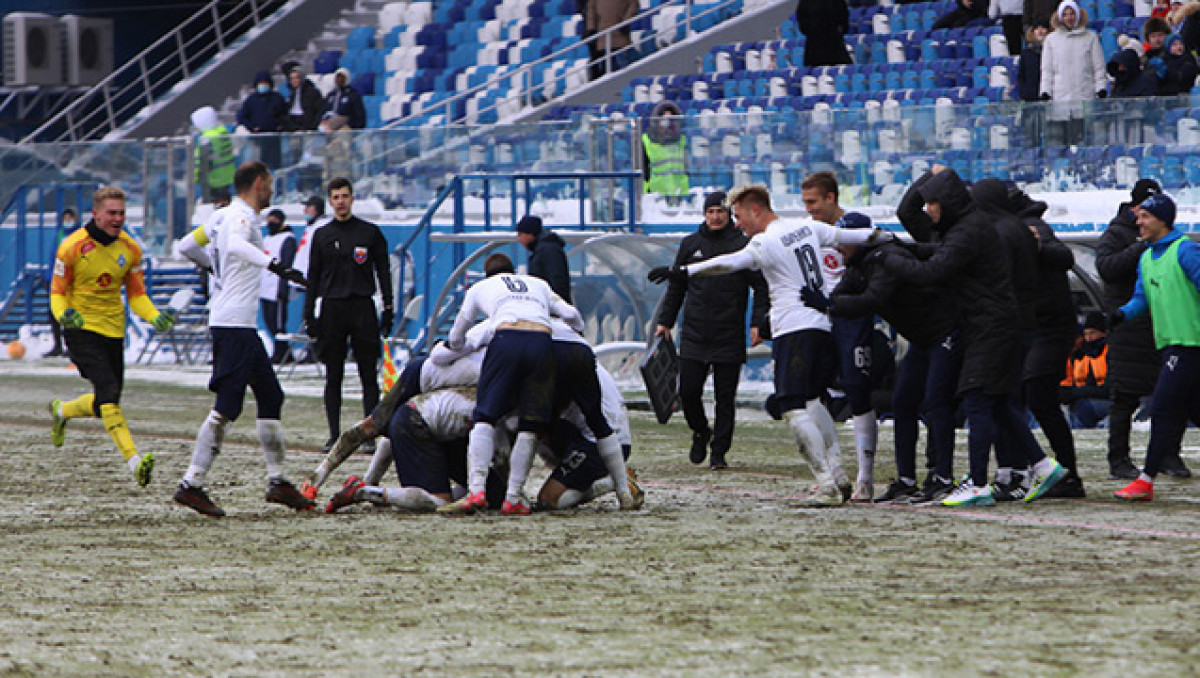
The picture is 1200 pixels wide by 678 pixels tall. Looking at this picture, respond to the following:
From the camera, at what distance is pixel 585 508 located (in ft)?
36.6

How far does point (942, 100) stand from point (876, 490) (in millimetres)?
12111

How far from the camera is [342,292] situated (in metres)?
14.9

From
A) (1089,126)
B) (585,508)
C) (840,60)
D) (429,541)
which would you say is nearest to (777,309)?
(585,508)

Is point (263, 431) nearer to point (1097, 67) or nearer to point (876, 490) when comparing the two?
point (876, 490)

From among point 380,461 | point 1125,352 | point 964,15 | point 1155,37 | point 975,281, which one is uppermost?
point 964,15

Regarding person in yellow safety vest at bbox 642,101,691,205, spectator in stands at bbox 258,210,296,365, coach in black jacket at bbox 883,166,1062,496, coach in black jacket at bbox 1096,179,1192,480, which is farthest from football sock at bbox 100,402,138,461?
spectator in stands at bbox 258,210,296,365

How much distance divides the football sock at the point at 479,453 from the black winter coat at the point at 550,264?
5126 mm

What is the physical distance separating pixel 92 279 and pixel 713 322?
4347mm

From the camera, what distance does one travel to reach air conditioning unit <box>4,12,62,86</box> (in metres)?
38.4

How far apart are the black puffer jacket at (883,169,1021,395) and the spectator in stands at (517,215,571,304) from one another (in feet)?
17.4

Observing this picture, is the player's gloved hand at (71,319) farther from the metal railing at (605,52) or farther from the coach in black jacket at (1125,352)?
the metal railing at (605,52)

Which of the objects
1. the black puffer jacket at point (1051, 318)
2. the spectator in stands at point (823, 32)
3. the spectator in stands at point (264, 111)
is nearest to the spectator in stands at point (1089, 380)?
the black puffer jacket at point (1051, 318)

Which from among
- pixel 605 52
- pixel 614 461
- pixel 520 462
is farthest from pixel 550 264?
pixel 605 52

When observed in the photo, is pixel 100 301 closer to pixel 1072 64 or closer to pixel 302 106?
pixel 1072 64
